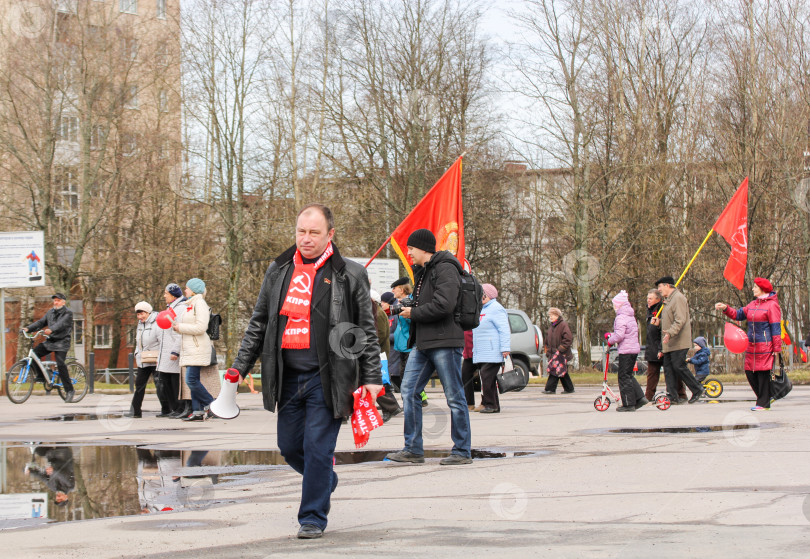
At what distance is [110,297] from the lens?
39.9 meters

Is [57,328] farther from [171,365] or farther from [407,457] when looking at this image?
[407,457]

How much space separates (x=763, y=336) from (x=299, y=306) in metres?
9.00

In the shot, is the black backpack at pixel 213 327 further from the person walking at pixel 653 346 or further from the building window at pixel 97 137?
the building window at pixel 97 137

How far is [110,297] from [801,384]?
87.5 ft

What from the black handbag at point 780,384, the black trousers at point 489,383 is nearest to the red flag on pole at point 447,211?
the black trousers at point 489,383

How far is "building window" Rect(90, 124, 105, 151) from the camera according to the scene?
110 ft

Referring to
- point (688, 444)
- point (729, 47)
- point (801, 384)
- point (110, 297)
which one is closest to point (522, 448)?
point (688, 444)

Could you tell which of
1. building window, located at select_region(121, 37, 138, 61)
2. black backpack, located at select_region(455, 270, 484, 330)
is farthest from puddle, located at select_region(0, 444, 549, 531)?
building window, located at select_region(121, 37, 138, 61)

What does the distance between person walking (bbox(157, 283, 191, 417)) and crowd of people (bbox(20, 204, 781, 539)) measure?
0.02 m

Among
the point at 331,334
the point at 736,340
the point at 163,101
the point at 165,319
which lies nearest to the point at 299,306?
the point at 331,334

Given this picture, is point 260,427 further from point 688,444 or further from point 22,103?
point 22,103

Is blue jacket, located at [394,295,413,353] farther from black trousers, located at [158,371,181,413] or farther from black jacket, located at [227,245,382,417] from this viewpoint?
black jacket, located at [227,245,382,417]

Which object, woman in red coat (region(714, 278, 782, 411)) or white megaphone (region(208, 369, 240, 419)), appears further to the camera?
woman in red coat (region(714, 278, 782, 411))

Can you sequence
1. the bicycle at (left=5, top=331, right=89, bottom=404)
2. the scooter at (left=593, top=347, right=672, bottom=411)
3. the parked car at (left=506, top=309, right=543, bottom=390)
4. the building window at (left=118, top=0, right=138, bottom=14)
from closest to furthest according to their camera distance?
1. the scooter at (left=593, top=347, right=672, bottom=411)
2. the bicycle at (left=5, top=331, right=89, bottom=404)
3. the parked car at (left=506, top=309, right=543, bottom=390)
4. the building window at (left=118, top=0, right=138, bottom=14)
